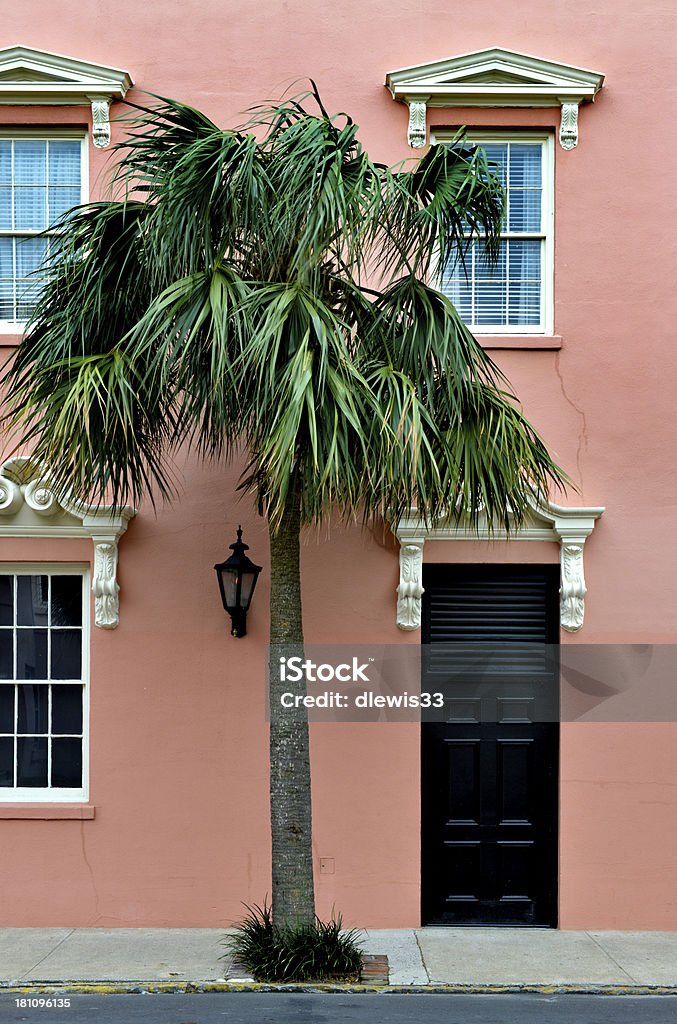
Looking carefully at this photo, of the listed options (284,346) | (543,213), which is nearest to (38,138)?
(284,346)

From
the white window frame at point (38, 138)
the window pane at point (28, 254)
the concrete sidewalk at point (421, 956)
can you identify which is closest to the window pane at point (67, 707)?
the concrete sidewalk at point (421, 956)

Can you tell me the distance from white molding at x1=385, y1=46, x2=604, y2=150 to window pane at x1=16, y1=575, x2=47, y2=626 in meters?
4.61

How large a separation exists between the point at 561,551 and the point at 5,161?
548 centimetres

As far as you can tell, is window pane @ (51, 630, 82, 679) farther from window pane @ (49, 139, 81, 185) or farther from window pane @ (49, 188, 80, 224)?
window pane @ (49, 139, 81, 185)

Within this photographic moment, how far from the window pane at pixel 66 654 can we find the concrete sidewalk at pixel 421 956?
193cm

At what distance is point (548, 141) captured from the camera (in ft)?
29.1

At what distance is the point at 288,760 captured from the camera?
715 cm

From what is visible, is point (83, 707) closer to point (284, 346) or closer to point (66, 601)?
point (66, 601)

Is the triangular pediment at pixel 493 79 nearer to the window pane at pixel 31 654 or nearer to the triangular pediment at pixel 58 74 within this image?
the triangular pediment at pixel 58 74

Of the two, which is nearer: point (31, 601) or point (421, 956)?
point (421, 956)

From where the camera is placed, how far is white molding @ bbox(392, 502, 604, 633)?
27.7 feet

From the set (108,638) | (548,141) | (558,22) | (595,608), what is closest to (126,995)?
(108,638)

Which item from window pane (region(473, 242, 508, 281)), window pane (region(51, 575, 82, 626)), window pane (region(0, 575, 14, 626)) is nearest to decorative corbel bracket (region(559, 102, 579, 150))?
window pane (region(473, 242, 508, 281))

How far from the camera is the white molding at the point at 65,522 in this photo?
8.41 metres
